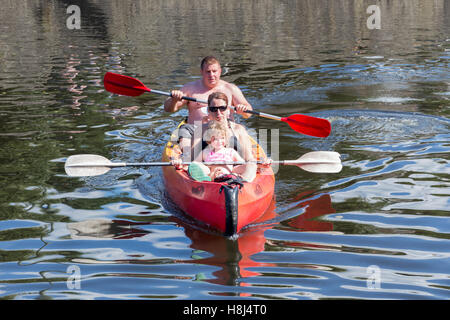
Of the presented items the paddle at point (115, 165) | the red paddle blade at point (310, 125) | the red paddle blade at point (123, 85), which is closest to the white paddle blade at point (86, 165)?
the paddle at point (115, 165)

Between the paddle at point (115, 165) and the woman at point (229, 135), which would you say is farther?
the paddle at point (115, 165)

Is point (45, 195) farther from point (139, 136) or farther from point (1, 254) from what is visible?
point (139, 136)

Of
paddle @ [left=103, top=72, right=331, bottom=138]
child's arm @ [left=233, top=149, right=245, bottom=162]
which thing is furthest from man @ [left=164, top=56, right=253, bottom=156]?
child's arm @ [left=233, top=149, right=245, bottom=162]

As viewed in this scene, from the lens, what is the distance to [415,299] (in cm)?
464

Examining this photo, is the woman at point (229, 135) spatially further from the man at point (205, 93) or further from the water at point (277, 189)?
the man at point (205, 93)

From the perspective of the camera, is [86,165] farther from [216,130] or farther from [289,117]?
[289,117]

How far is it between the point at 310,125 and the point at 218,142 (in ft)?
5.91

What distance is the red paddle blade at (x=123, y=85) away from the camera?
370 inches

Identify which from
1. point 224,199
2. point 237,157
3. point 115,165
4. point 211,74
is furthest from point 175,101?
point 224,199

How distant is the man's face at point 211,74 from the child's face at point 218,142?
174cm

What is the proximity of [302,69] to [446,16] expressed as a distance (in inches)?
780

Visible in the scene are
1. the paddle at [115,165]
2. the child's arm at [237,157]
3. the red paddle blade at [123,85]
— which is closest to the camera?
the child's arm at [237,157]

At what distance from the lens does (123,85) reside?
953 centimetres

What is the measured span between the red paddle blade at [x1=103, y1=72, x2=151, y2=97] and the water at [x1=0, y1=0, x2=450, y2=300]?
2.81 ft
